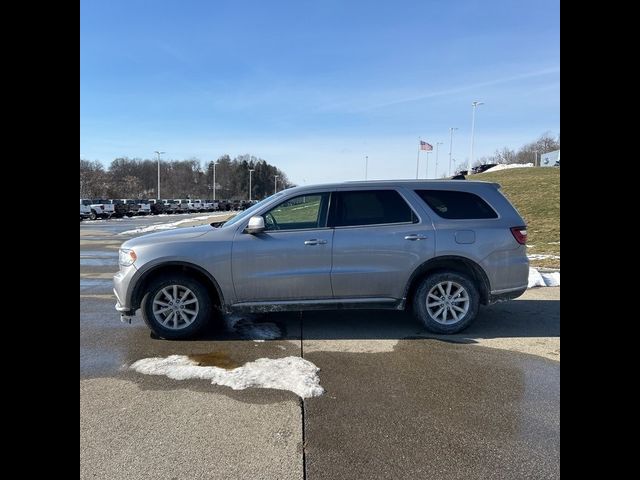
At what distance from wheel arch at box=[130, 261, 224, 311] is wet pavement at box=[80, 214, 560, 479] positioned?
509mm

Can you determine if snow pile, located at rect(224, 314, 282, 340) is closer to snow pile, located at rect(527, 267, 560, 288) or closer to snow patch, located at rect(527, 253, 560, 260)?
snow pile, located at rect(527, 267, 560, 288)

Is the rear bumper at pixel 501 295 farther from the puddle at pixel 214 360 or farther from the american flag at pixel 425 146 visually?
the american flag at pixel 425 146

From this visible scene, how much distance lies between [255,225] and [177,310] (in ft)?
4.54

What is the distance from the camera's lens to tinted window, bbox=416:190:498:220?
17.6 ft

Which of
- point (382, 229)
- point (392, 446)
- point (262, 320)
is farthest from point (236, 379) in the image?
point (382, 229)

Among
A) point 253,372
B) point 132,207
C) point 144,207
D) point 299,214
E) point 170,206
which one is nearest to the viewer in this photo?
point 253,372

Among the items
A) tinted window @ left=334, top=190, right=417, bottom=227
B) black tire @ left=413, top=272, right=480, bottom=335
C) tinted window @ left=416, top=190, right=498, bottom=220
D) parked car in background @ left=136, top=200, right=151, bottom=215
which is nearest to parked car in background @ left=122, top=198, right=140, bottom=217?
parked car in background @ left=136, top=200, right=151, bottom=215

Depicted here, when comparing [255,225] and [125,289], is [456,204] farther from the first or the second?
[125,289]

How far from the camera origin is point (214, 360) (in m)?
4.43

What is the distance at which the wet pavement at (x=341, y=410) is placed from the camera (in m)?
2.65

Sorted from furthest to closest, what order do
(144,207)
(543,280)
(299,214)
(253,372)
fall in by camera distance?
(144,207) → (543,280) → (299,214) → (253,372)

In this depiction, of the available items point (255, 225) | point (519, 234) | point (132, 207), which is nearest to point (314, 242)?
point (255, 225)
